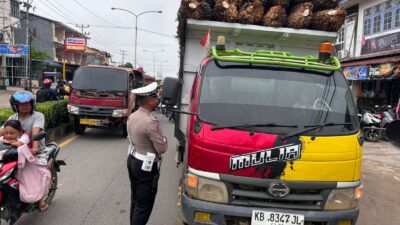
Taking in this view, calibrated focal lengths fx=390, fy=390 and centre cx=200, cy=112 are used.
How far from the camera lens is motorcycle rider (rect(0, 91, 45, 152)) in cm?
436

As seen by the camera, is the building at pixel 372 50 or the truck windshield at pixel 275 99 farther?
the building at pixel 372 50

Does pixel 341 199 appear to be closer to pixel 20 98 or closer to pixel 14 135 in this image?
pixel 14 135

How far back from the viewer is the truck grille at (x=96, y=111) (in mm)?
10977

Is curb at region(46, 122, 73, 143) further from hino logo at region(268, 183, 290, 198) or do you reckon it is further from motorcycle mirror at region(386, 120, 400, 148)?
motorcycle mirror at region(386, 120, 400, 148)

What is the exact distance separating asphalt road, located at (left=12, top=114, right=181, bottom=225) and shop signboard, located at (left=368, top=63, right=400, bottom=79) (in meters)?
9.69

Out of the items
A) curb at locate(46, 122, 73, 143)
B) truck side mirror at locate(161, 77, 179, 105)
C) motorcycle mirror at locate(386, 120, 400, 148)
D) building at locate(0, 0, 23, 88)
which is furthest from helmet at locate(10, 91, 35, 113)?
building at locate(0, 0, 23, 88)

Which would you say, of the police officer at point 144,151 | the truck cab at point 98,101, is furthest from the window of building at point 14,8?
the police officer at point 144,151

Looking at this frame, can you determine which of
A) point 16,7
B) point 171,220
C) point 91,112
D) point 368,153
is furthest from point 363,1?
point 16,7

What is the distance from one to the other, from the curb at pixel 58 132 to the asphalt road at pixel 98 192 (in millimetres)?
1034

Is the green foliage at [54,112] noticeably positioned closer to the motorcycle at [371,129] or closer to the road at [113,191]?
the road at [113,191]

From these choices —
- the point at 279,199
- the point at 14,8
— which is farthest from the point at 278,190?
the point at 14,8

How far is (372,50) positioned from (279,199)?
16204mm

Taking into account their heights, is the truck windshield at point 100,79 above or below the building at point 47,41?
below

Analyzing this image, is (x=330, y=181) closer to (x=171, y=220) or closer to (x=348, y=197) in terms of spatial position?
(x=348, y=197)
